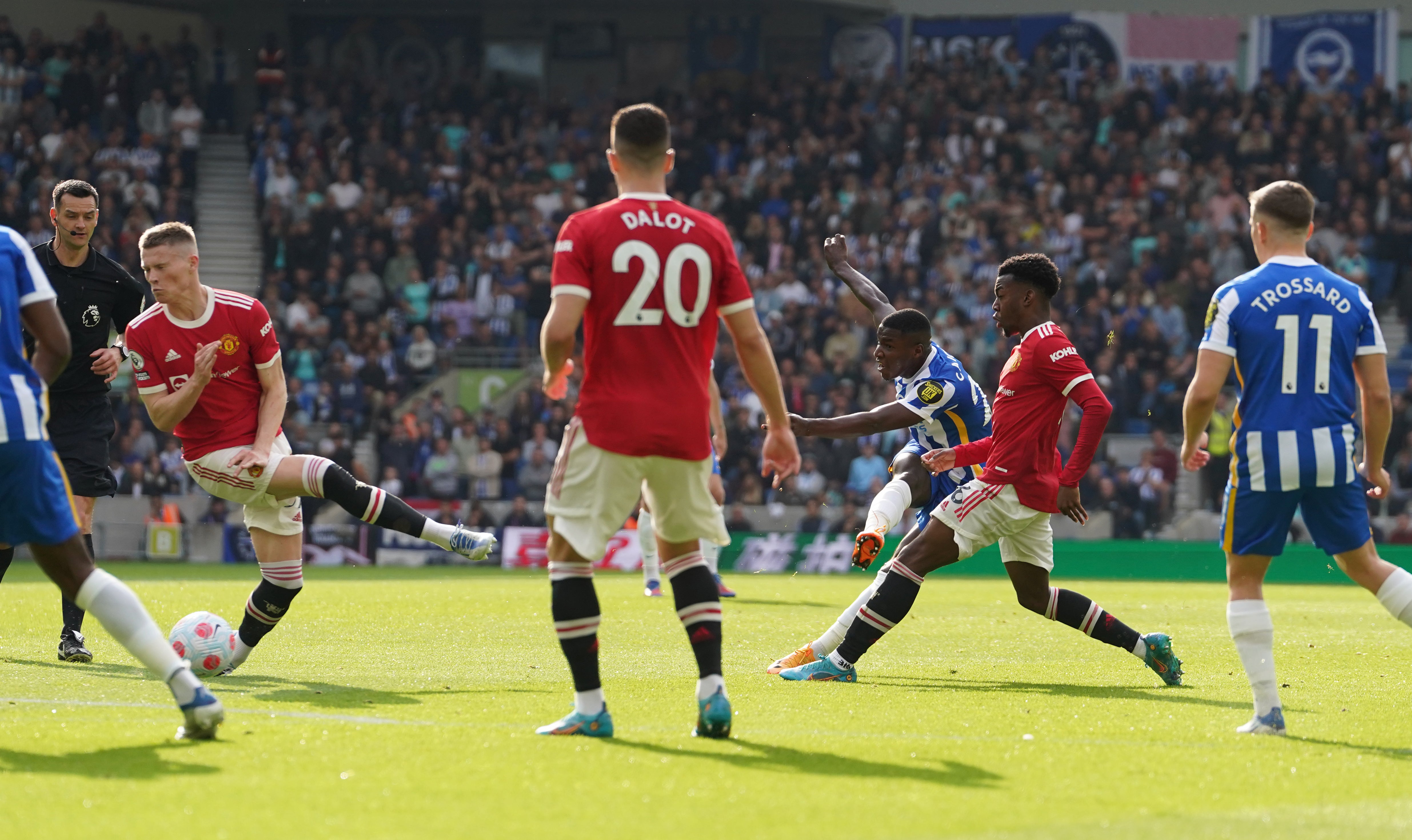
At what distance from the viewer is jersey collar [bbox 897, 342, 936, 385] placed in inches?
356

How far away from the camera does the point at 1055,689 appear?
8.12 meters

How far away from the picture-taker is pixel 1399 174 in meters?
28.0

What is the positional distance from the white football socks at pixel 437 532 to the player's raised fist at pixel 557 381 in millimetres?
2705

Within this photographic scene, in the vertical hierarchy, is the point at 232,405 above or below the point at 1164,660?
above

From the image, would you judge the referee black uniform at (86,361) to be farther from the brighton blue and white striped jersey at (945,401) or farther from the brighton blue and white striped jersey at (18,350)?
the brighton blue and white striped jersey at (945,401)

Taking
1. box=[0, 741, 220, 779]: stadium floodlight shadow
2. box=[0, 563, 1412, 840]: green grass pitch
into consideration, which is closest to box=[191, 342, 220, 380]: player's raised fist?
box=[0, 563, 1412, 840]: green grass pitch

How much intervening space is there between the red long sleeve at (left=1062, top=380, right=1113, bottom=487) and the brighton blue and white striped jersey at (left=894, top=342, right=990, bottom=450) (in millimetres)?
894

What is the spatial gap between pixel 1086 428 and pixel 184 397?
Result: 4684 millimetres

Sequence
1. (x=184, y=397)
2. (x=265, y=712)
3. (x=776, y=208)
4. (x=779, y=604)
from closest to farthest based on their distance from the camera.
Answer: (x=265, y=712)
(x=184, y=397)
(x=779, y=604)
(x=776, y=208)

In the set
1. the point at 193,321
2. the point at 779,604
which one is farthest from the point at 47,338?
the point at 779,604

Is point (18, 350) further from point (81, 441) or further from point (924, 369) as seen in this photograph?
point (924, 369)

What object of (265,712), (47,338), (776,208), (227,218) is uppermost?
(776,208)

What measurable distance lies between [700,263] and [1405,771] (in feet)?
10.5

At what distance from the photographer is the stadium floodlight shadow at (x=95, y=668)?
8086mm
